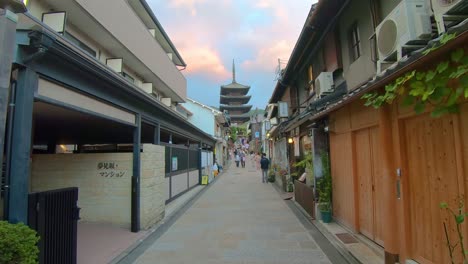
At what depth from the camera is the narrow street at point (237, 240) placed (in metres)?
6.26

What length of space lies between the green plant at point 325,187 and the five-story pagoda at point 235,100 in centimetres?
6475

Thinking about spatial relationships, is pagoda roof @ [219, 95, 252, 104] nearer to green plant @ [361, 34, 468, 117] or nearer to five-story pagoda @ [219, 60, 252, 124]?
five-story pagoda @ [219, 60, 252, 124]

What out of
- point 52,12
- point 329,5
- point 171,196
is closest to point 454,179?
point 329,5

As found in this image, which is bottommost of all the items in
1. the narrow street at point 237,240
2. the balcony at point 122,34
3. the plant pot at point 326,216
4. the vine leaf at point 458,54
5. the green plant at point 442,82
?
the narrow street at point 237,240

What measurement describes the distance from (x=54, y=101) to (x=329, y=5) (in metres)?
6.80

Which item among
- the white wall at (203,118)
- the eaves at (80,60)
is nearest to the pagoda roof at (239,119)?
the white wall at (203,118)

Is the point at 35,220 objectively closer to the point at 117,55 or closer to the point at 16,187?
the point at 16,187

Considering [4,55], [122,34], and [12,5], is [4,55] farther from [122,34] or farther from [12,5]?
[122,34]

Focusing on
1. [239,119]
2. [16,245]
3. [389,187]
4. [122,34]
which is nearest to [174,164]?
[122,34]

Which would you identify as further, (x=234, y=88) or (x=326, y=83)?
(x=234, y=88)

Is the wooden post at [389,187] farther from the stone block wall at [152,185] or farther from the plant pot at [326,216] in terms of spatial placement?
the stone block wall at [152,185]

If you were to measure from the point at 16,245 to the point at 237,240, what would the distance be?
4.88 metres

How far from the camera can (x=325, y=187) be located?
916 centimetres

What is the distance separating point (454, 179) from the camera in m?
4.11
